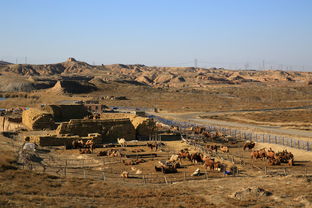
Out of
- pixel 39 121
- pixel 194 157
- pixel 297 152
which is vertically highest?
pixel 39 121

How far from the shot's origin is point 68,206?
54.7ft

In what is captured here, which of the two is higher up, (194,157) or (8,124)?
(8,124)

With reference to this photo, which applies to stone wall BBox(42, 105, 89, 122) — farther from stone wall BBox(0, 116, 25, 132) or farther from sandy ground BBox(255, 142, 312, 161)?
sandy ground BBox(255, 142, 312, 161)

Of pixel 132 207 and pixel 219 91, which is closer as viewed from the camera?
pixel 132 207

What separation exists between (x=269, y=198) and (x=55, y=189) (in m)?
11.3

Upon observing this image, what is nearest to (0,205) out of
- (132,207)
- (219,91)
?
(132,207)

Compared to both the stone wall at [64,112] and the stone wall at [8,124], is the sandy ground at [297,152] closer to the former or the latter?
the stone wall at [64,112]

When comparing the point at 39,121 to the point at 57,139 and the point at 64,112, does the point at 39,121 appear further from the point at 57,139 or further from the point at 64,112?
the point at 57,139

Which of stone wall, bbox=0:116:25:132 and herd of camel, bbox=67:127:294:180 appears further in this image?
stone wall, bbox=0:116:25:132

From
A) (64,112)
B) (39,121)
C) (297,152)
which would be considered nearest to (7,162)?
(39,121)

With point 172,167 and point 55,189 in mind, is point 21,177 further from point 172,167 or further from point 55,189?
point 172,167

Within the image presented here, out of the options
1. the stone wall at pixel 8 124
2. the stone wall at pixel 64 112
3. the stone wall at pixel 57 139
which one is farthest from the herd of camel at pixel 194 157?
the stone wall at pixel 8 124

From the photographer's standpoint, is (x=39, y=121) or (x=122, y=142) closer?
(x=122, y=142)

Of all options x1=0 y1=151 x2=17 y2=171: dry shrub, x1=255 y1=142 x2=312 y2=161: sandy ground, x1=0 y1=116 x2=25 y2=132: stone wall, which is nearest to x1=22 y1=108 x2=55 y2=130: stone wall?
x1=0 y1=116 x2=25 y2=132: stone wall
